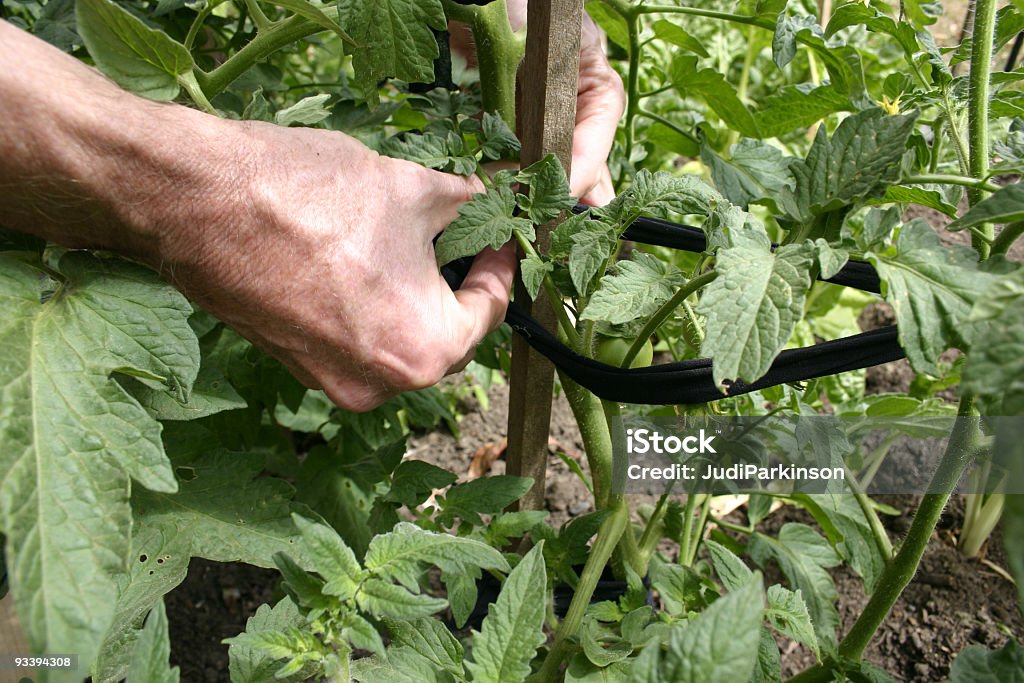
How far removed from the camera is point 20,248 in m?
0.97

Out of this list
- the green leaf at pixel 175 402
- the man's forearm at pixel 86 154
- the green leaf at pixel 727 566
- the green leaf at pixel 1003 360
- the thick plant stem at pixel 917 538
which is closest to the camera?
the green leaf at pixel 1003 360

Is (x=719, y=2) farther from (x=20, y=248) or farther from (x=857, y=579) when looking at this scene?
(x=20, y=248)

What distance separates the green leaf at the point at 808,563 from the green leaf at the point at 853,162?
2.42ft

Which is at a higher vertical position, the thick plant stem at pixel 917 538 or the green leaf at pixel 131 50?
the green leaf at pixel 131 50

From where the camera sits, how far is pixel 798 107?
4.63ft

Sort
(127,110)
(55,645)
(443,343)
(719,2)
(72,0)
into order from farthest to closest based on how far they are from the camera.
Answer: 1. (719,2)
2. (72,0)
3. (443,343)
4. (127,110)
5. (55,645)

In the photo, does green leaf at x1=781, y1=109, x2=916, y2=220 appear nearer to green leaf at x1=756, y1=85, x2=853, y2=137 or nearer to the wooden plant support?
the wooden plant support

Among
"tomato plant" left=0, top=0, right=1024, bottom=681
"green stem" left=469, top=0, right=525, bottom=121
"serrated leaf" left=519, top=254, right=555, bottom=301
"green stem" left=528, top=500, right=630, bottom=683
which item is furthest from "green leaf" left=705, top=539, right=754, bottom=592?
"green stem" left=469, top=0, right=525, bottom=121

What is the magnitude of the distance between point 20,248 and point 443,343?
20.1 inches

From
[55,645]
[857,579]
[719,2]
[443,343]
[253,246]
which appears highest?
[719,2]

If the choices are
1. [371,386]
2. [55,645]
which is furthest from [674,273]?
[55,645]

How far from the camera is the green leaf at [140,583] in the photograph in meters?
1.03

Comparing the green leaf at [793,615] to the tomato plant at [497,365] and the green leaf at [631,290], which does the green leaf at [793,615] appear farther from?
the green leaf at [631,290]

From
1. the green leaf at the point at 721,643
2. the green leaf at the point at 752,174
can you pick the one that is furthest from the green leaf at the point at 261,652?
the green leaf at the point at 752,174
